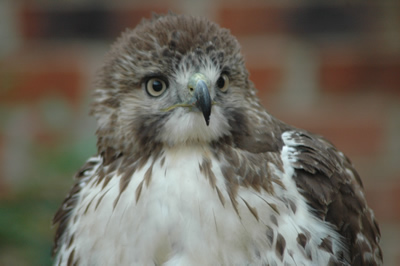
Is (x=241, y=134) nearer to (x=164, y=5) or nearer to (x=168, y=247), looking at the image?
(x=168, y=247)

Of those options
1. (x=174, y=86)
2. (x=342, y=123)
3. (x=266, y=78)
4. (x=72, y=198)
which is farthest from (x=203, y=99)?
(x=342, y=123)

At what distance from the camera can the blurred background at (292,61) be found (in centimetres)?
213

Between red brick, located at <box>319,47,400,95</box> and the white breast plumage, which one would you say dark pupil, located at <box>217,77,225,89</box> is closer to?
the white breast plumage

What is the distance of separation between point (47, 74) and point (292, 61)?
2.34 feet

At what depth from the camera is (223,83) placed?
4.70ft

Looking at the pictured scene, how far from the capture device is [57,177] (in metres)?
1.75

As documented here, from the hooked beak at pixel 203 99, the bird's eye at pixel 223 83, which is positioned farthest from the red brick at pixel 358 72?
the hooked beak at pixel 203 99

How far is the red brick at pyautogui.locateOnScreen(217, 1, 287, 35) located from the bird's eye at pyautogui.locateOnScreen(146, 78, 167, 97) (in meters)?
0.74

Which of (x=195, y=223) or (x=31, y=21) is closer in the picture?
(x=195, y=223)

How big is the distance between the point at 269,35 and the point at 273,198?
2.85 ft

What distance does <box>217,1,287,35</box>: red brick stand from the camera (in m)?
2.12

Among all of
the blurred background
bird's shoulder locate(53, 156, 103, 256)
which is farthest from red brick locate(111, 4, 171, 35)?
bird's shoulder locate(53, 156, 103, 256)

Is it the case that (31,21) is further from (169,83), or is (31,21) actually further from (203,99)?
(203,99)

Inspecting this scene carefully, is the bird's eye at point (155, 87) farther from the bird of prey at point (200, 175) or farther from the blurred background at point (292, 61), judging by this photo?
the blurred background at point (292, 61)
